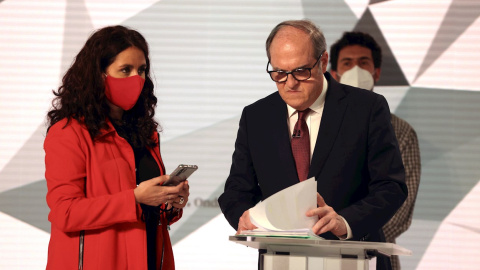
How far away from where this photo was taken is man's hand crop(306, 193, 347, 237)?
6.33ft

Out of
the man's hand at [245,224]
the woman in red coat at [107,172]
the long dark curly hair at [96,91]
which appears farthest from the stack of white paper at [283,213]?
the long dark curly hair at [96,91]

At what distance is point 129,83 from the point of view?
8.39ft

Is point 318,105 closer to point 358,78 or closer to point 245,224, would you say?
point 245,224

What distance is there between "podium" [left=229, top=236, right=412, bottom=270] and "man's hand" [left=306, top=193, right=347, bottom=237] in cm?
7

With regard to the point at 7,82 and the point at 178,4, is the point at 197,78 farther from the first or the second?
the point at 7,82

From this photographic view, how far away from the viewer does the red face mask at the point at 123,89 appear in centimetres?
255

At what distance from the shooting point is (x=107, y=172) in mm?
2447

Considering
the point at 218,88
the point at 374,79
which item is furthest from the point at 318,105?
the point at 218,88

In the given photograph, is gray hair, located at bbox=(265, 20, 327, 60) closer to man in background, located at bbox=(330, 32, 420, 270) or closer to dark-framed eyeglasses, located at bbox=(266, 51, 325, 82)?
dark-framed eyeglasses, located at bbox=(266, 51, 325, 82)

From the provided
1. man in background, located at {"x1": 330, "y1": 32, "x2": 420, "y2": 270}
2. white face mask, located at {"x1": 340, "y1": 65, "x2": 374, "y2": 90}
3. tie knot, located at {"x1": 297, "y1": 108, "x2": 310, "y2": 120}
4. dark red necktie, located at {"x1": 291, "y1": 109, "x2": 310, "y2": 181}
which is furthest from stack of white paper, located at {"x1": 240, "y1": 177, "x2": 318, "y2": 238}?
white face mask, located at {"x1": 340, "y1": 65, "x2": 374, "y2": 90}

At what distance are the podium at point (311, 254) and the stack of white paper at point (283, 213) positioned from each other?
4 centimetres

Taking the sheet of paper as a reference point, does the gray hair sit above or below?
above

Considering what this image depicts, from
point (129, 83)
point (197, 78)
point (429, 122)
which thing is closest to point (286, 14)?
point (197, 78)

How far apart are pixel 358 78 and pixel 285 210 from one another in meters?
2.33
